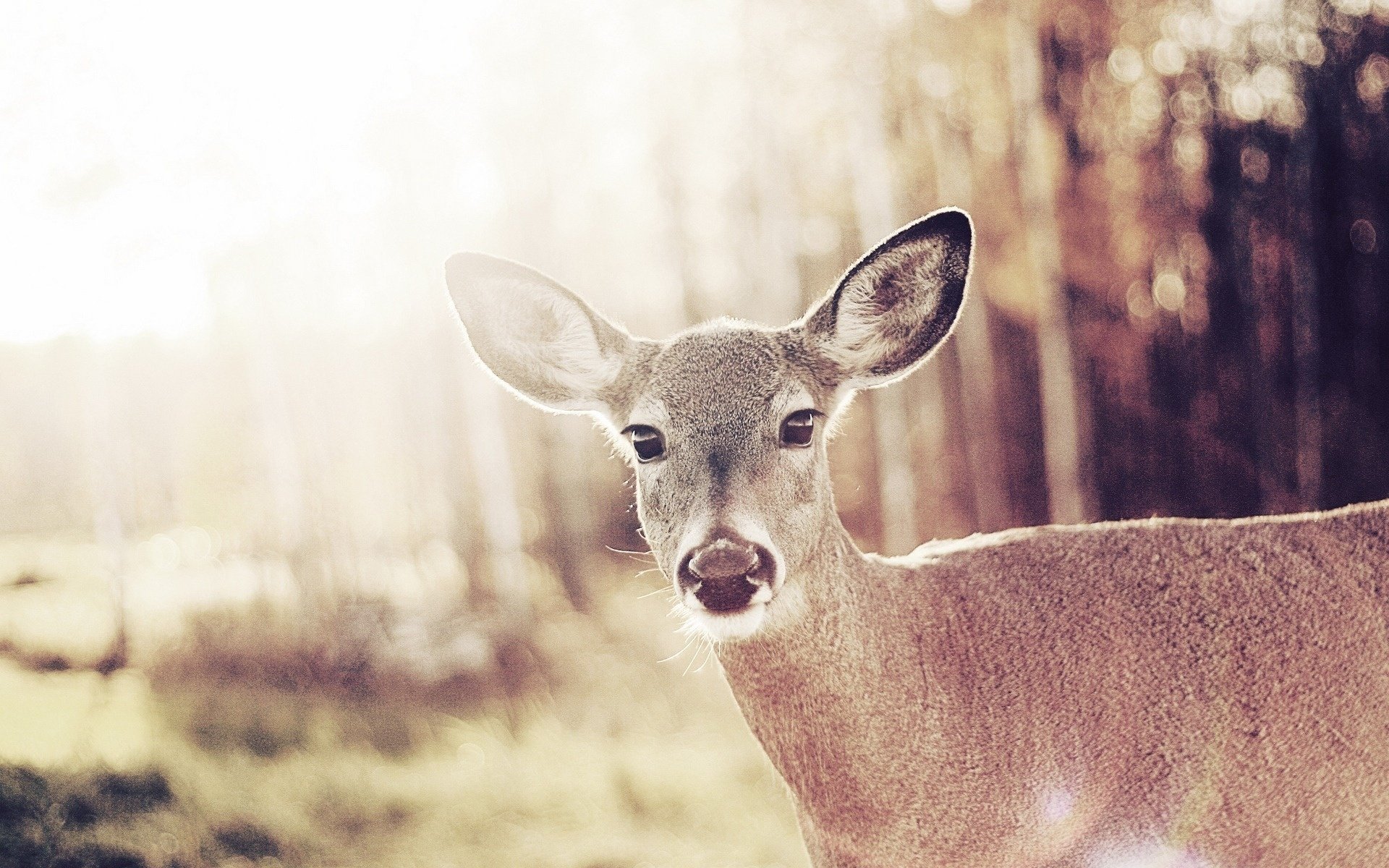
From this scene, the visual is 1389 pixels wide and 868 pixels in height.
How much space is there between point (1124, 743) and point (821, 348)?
1.64 meters

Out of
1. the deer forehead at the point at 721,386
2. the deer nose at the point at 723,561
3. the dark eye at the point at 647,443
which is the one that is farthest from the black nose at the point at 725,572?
the dark eye at the point at 647,443

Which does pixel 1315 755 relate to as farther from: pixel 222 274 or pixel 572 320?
pixel 222 274

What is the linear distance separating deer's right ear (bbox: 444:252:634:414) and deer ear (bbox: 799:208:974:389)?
791 millimetres

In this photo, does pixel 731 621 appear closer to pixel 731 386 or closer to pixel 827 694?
pixel 827 694

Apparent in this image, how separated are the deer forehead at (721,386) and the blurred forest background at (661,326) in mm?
4374

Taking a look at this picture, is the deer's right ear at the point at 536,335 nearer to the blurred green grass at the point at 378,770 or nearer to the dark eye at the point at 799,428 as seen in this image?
the dark eye at the point at 799,428

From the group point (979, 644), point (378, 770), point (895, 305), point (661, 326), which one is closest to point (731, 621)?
point (979, 644)

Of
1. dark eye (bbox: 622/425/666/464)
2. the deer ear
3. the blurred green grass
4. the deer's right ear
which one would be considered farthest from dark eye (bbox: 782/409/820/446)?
the blurred green grass

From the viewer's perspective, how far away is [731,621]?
9.37ft

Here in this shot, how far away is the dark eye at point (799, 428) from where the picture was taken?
3.32 metres

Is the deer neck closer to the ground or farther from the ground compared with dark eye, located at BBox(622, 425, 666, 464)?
closer to the ground

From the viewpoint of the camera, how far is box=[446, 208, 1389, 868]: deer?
303cm

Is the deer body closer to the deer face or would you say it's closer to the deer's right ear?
the deer face

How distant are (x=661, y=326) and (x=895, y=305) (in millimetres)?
21426
